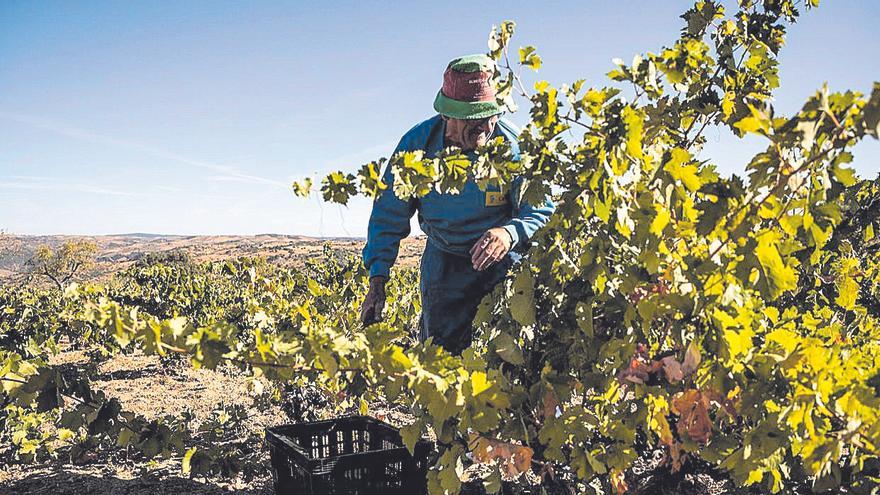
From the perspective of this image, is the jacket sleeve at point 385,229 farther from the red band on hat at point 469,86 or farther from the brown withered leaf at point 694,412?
the brown withered leaf at point 694,412

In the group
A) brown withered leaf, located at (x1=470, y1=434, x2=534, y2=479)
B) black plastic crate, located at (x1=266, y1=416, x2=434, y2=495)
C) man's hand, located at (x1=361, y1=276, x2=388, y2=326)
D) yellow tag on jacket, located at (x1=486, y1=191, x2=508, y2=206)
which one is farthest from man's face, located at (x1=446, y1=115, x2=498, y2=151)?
brown withered leaf, located at (x1=470, y1=434, x2=534, y2=479)

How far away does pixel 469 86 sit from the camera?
2.81 metres

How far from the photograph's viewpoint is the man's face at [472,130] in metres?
2.96

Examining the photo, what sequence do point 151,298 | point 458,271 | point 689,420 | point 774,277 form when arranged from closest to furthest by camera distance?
1. point 774,277
2. point 689,420
3. point 458,271
4. point 151,298

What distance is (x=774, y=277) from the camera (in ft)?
4.90

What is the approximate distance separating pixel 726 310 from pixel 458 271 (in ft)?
5.81

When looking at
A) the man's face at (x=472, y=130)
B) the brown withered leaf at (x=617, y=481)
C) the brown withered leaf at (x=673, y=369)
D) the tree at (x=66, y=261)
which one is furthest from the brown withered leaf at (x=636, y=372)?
the tree at (x=66, y=261)

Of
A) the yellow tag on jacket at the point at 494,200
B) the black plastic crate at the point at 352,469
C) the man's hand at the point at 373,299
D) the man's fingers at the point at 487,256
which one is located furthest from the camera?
the man's hand at the point at 373,299

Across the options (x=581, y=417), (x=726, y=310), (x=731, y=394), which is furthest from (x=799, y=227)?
(x=581, y=417)

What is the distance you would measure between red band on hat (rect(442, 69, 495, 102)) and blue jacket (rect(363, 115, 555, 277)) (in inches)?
11.7

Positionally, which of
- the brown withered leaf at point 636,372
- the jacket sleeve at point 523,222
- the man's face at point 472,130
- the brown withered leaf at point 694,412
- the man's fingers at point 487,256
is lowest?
the brown withered leaf at point 694,412

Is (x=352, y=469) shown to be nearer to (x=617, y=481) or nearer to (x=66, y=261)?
(x=617, y=481)

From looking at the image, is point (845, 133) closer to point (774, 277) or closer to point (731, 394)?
point (774, 277)

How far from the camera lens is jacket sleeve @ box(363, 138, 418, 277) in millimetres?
3342
